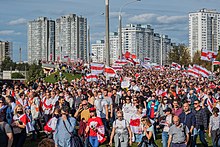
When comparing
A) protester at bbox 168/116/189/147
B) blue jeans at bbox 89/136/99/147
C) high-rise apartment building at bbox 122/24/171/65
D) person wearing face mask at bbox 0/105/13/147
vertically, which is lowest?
blue jeans at bbox 89/136/99/147

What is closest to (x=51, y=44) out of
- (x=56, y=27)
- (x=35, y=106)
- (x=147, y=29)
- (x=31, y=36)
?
(x=56, y=27)

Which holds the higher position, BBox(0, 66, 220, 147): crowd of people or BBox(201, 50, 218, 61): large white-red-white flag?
BBox(201, 50, 218, 61): large white-red-white flag

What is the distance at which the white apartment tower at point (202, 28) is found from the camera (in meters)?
159

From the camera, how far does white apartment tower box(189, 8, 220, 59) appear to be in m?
159

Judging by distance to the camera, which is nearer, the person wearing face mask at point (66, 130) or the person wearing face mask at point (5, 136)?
the person wearing face mask at point (5, 136)

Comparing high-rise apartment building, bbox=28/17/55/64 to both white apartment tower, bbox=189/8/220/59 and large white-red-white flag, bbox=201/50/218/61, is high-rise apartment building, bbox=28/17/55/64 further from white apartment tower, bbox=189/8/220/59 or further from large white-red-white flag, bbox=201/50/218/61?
large white-red-white flag, bbox=201/50/218/61

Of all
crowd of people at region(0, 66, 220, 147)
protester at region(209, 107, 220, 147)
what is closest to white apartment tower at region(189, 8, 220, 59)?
crowd of people at region(0, 66, 220, 147)

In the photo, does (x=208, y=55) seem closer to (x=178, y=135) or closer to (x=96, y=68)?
(x=96, y=68)

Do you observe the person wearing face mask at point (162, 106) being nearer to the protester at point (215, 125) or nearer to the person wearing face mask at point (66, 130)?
the protester at point (215, 125)

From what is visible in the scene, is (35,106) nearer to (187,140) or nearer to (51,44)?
(187,140)

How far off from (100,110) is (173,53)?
87150mm

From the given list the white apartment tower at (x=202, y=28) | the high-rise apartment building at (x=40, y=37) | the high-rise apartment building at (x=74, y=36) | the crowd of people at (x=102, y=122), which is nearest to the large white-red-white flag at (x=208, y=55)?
the crowd of people at (x=102, y=122)

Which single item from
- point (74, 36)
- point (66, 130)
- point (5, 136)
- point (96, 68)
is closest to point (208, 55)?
point (96, 68)

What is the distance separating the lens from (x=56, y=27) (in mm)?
162375
